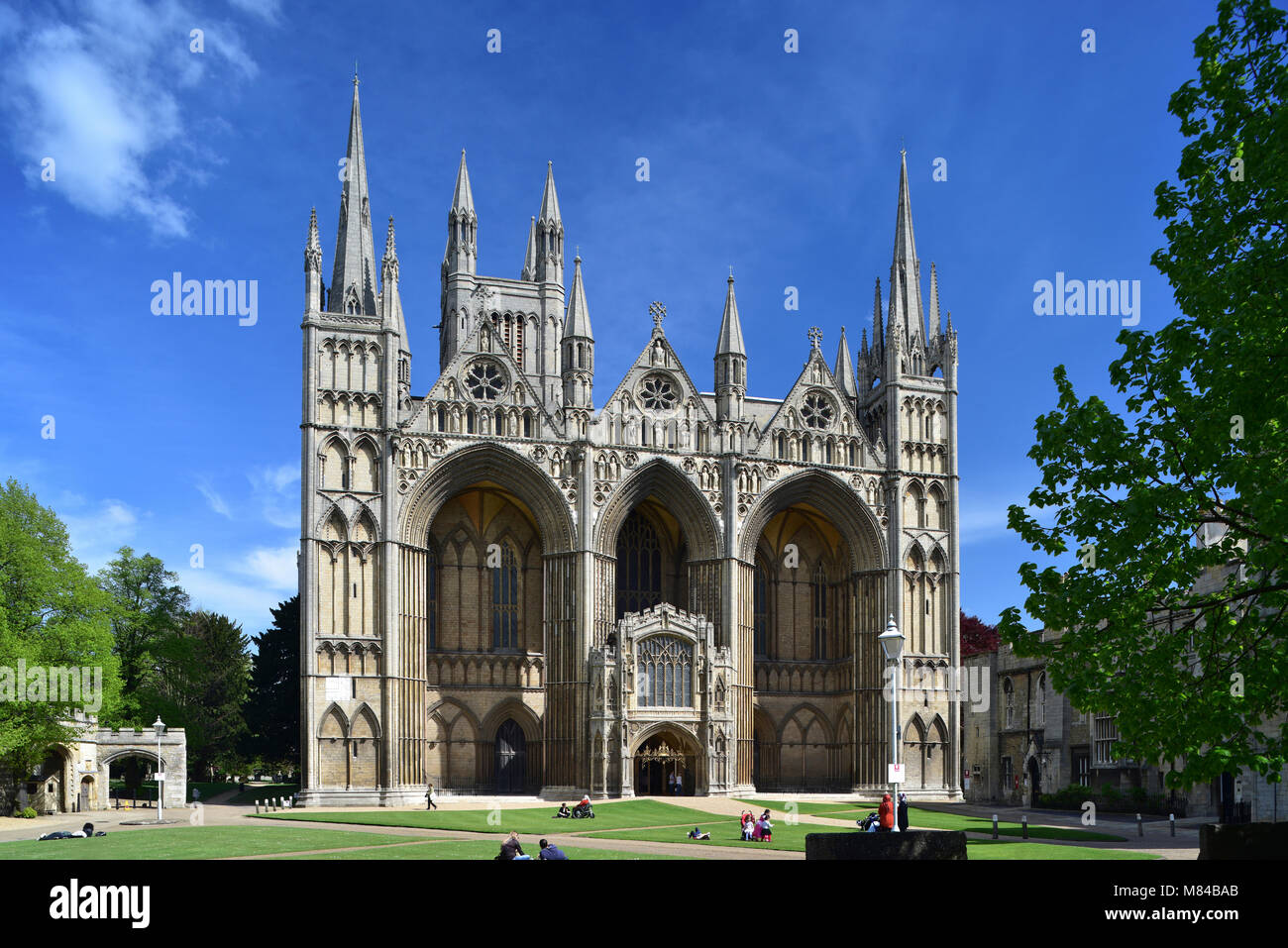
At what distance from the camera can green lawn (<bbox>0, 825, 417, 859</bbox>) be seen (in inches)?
1067

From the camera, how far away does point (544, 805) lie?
167 ft

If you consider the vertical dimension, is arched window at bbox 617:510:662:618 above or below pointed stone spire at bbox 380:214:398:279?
below

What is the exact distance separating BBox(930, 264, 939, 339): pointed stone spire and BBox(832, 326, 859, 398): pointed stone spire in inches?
187

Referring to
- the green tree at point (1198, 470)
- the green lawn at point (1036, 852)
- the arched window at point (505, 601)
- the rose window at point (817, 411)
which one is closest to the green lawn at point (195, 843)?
the green lawn at point (1036, 852)

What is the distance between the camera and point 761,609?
63.0 metres

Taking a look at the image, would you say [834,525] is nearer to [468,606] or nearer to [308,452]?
[468,606]

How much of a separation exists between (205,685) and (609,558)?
36669 mm

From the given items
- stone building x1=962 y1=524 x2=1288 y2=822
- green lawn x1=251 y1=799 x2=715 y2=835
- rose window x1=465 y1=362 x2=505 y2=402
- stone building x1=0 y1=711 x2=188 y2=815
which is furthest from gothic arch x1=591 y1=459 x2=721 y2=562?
stone building x1=0 y1=711 x2=188 y2=815

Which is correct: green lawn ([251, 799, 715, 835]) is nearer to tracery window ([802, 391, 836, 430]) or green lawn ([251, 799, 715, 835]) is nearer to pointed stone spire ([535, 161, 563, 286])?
tracery window ([802, 391, 836, 430])

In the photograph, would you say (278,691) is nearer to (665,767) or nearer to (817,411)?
(665,767)

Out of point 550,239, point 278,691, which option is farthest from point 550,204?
point 278,691
